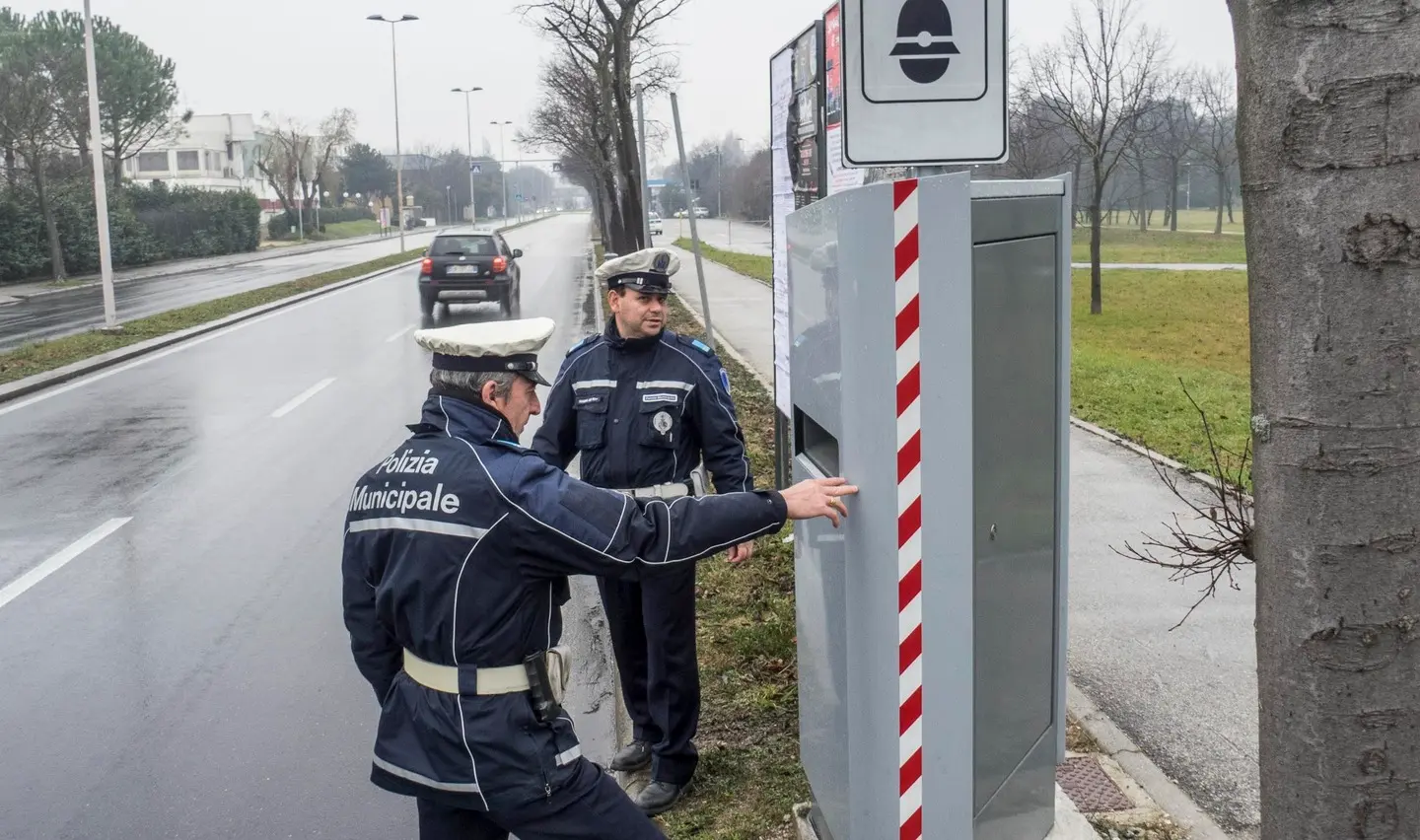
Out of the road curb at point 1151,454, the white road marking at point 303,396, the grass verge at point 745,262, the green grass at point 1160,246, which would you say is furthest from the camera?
the green grass at point 1160,246

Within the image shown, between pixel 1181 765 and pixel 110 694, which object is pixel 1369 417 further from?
pixel 110 694

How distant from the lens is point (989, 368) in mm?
2924

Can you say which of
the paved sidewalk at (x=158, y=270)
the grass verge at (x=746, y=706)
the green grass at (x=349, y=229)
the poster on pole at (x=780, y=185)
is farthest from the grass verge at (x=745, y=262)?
the green grass at (x=349, y=229)

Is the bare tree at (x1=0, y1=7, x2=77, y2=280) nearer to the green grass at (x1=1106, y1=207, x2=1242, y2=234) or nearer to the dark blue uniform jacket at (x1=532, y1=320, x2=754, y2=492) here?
the dark blue uniform jacket at (x1=532, y1=320, x2=754, y2=492)

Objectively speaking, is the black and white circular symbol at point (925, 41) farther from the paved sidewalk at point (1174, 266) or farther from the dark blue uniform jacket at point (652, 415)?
the paved sidewalk at point (1174, 266)

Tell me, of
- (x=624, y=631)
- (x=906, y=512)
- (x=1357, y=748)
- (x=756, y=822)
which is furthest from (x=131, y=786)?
(x=1357, y=748)

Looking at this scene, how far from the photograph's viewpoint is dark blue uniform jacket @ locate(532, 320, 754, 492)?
182 inches

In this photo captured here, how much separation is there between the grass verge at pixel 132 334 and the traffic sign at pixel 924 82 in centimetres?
1570

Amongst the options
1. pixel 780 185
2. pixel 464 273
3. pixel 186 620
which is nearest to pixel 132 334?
pixel 464 273

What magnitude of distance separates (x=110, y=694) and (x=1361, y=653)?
5.73 meters

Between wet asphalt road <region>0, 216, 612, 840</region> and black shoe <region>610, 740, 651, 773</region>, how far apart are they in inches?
18.1

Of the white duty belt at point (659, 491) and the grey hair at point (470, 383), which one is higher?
the grey hair at point (470, 383)

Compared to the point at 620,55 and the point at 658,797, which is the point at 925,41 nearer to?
the point at 658,797

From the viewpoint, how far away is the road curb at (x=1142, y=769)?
13.9 ft
